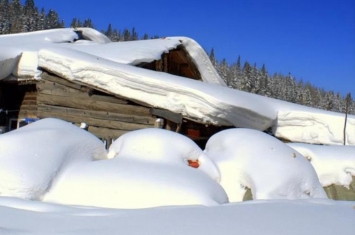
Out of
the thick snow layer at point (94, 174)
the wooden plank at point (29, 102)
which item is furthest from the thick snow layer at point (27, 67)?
the thick snow layer at point (94, 174)

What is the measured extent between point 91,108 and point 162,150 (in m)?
3.84

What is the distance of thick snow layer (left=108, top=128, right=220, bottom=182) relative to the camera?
373 centimetres

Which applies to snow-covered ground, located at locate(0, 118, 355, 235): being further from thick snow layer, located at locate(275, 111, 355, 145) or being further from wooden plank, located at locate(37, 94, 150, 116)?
wooden plank, located at locate(37, 94, 150, 116)

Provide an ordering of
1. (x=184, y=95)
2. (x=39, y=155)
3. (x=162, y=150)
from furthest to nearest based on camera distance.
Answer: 1. (x=184, y=95)
2. (x=162, y=150)
3. (x=39, y=155)

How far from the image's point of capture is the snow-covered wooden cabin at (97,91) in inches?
276

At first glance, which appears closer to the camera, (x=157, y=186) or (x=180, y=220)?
(x=180, y=220)

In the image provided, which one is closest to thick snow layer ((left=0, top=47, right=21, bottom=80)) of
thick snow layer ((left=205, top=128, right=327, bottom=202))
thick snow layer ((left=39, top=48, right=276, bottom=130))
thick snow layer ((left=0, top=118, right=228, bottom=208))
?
thick snow layer ((left=39, top=48, right=276, bottom=130))

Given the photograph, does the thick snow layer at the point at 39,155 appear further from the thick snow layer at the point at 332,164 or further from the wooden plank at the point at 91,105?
the wooden plank at the point at 91,105

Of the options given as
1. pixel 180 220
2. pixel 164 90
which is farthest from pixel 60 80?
pixel 180 220

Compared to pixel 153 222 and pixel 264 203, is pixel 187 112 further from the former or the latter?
pixel 153 222

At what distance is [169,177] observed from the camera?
3.32 meters

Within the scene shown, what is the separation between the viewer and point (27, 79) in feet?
29.1

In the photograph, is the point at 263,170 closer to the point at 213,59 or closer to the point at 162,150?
the point at 162,150

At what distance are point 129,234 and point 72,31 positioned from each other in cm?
1225
